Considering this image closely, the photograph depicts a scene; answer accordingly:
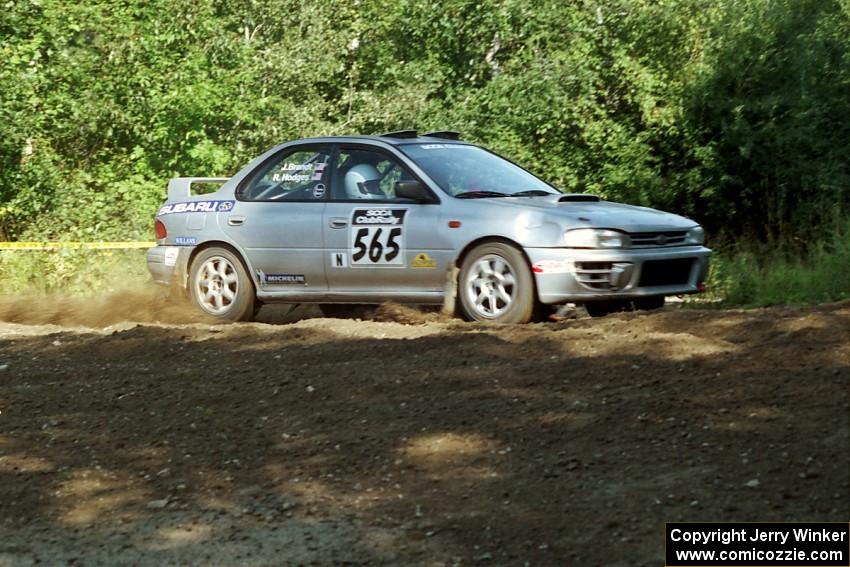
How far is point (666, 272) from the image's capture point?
1132 centimetres

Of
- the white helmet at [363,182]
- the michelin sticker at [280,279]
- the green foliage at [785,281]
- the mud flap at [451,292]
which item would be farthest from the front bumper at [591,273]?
the green foliage at [785,281]

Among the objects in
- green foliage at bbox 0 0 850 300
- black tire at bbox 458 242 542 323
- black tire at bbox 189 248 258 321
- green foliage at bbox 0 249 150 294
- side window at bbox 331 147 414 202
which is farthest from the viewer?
green foliage at bbox 0 0 850 300

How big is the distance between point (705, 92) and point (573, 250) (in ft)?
35.2

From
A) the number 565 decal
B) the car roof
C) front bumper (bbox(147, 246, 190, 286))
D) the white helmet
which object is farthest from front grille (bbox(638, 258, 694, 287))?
front bumper (bbox(147, 246, 190, 286))

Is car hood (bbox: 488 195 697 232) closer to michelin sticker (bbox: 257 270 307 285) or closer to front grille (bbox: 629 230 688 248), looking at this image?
front grille (bbox: 629 230 688 248)

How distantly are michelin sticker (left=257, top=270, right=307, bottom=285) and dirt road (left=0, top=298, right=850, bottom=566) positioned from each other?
331 centimetres

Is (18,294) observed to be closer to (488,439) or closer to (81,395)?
(81,395)

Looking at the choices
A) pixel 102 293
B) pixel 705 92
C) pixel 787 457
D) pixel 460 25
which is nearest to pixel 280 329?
pixel 787 457

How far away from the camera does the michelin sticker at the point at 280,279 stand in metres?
12.2

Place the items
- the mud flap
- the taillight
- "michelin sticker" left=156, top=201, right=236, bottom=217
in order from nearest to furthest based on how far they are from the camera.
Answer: the mud flap
"michelin sticker" left=156, top=201, right=236, bottom=217
the taillight

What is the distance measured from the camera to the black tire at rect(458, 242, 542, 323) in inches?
431

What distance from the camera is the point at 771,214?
1902 centimetres

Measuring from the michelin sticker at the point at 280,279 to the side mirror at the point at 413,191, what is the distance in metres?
1.19

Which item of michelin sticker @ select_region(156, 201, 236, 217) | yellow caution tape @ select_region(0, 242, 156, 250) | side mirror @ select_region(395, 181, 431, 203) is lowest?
yellow caution tape @ select_region(0, 242, 156, 250)
